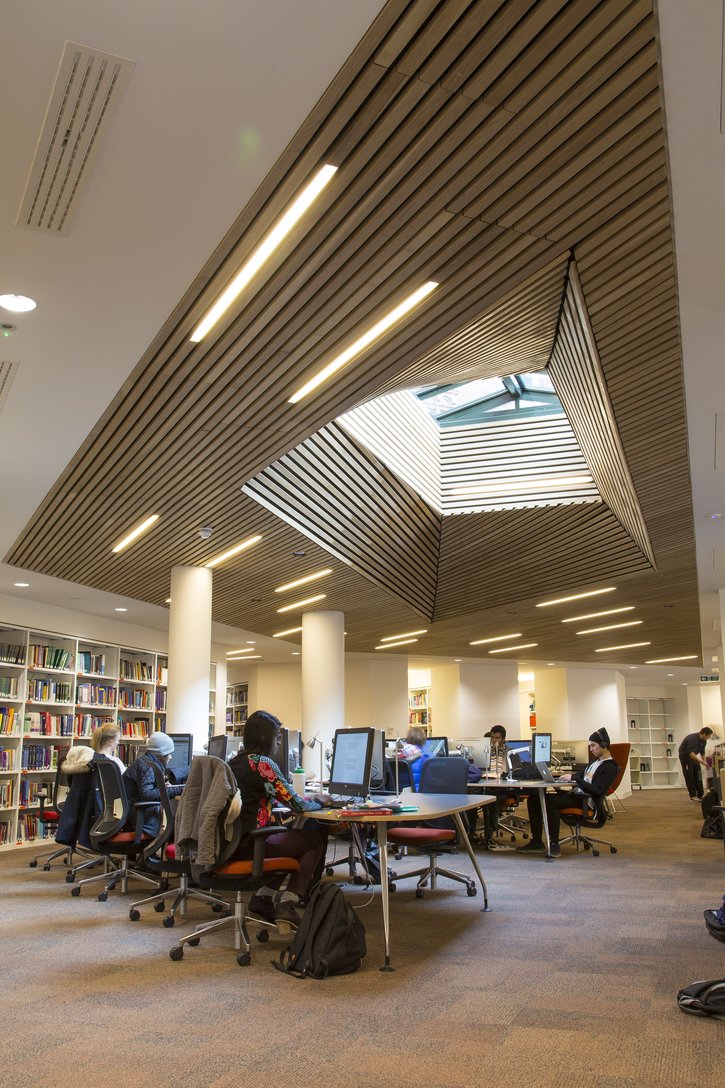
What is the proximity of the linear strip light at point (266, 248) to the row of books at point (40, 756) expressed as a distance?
7.98 metres

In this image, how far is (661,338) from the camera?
223 inches

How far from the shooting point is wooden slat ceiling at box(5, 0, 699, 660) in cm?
321

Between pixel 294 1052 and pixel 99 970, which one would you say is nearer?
pixel 294 1052

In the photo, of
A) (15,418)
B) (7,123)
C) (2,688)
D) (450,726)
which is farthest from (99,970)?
(450,726)

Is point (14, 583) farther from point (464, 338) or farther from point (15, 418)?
point (464, 338)

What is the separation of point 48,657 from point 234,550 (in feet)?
12.8

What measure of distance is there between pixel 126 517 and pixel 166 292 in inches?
173

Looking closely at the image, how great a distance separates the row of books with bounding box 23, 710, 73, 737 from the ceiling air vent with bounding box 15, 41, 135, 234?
8.89m

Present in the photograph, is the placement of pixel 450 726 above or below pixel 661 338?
below

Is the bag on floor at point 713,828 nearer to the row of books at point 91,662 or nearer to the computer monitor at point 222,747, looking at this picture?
the computer monitor at point 222,747

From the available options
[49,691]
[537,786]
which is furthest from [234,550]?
[537,786]

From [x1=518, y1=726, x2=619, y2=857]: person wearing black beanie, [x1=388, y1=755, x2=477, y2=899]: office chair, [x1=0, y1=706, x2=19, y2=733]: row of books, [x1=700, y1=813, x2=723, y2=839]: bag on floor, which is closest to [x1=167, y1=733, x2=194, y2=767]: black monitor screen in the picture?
[x1=388, y1=755, x2=477, y2=899]: office chair

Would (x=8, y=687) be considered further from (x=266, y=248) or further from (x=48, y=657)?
(x=266, y=248)

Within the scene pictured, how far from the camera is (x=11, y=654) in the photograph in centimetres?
1130
